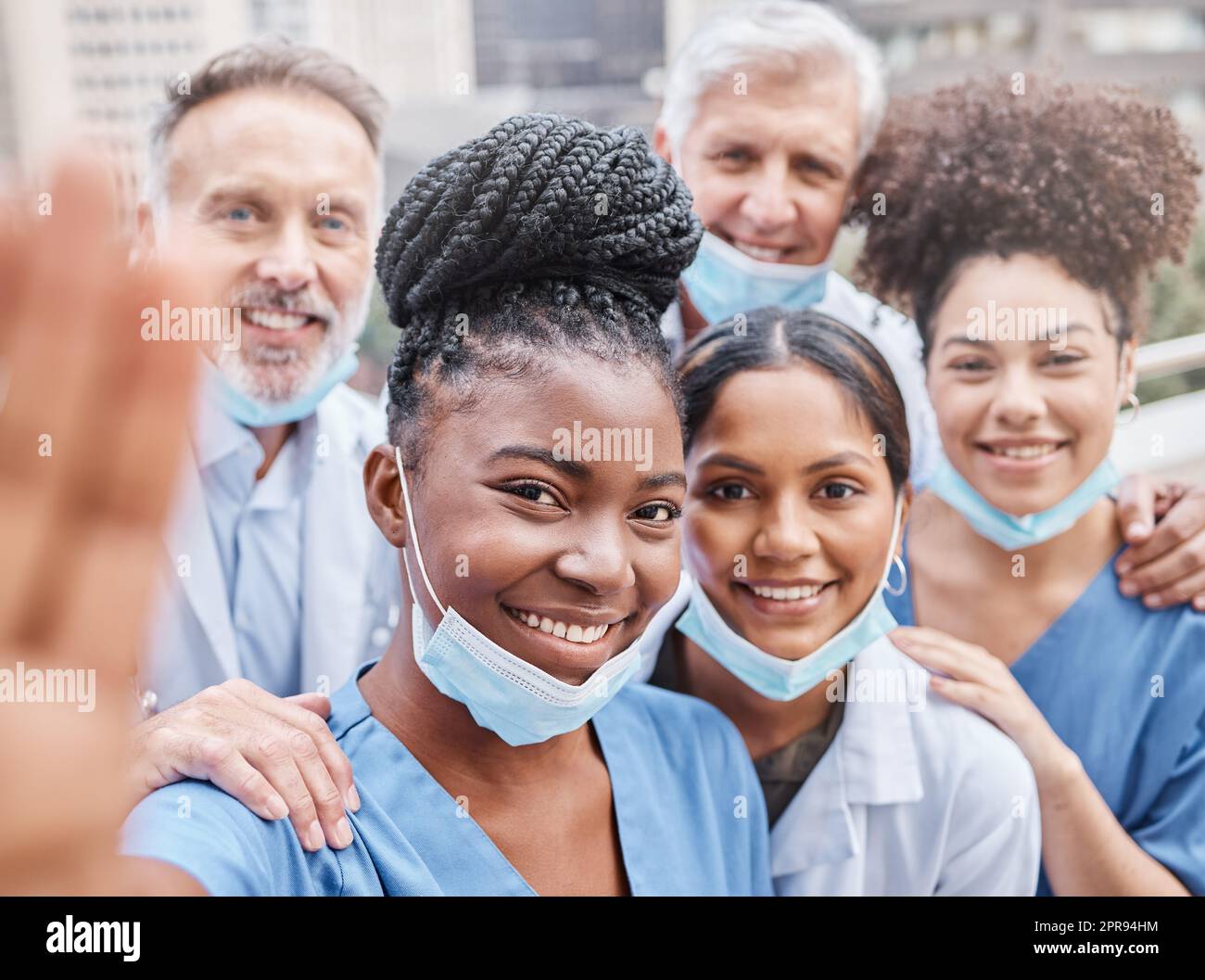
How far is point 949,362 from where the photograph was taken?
6.12 feet

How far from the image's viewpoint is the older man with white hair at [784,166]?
185cm

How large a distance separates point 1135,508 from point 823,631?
2.06ft

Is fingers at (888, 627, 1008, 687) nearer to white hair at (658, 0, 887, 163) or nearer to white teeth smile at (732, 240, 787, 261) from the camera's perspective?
white teeth smile at (732, 240, 787, 261)

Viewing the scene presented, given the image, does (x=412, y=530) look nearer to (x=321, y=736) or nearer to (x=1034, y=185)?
(x=321, y=736)

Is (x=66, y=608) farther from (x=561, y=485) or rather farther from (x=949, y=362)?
(x=949, y=362)

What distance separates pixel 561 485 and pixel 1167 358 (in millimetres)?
1282

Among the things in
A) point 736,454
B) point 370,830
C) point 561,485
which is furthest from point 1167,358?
point 370,830

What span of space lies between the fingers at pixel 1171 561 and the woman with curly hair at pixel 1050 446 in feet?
0.10

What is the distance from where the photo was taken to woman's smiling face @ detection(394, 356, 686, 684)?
1420mm

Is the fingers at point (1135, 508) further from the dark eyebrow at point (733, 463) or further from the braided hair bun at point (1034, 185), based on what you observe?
the dark eyebrow at point (733, 463)

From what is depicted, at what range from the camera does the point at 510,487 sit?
4.71 ft

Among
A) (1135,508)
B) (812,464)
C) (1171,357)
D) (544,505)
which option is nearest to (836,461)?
(812,464)

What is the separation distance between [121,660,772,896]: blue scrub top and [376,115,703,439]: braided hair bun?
51cm

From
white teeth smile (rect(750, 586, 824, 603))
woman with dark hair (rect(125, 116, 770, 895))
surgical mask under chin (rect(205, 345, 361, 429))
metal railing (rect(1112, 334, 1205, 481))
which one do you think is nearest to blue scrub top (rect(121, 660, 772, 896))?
woman with dark hair (rect(125, 116, 770, 895))
